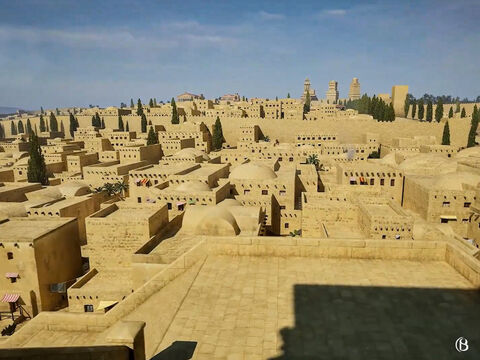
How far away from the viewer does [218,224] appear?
65.9 feet

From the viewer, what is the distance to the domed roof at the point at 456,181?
29.1 metres

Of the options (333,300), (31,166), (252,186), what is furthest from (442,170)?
(31,166)

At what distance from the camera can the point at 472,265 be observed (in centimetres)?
925

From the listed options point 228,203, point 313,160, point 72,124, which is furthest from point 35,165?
point 72,124

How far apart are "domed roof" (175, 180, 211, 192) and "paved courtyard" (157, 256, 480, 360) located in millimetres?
16559

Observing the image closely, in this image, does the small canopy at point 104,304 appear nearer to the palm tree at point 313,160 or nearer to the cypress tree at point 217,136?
the palm tree at point 313,160

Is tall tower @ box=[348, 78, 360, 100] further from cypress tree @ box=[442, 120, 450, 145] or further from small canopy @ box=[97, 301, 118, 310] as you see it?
small canopy @ box=[97, 301, 118, 310]

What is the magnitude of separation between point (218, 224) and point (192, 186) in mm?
7626

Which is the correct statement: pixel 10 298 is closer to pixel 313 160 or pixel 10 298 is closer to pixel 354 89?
pixel 313 160

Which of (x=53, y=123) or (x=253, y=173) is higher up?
(x=53, y=123)

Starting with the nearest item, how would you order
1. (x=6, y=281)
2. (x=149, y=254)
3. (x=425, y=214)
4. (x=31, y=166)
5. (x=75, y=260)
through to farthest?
1. (x=149, y=254)
2. (x=6, y=281)
3. (x=75, y=260)
4. (x=425, y=214)
5. (x=31, y=166)

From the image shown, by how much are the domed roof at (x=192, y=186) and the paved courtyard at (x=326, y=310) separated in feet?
54.3

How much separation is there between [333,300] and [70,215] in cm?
2339

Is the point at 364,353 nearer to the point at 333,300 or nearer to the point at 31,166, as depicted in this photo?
the point at 333,300
